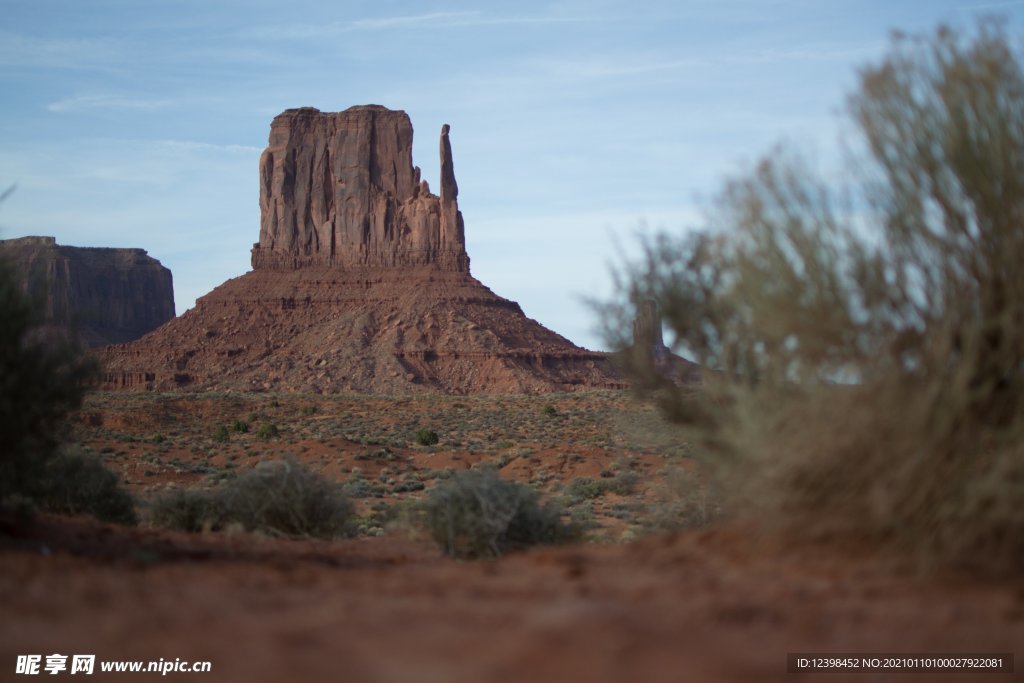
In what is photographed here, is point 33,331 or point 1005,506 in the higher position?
point 33,331

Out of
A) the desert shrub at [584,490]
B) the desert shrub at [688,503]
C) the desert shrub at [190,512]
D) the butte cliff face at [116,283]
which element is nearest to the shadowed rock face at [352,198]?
the butte cliff face at [116,283]

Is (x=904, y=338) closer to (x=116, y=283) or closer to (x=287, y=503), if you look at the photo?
(x=287, y=503)

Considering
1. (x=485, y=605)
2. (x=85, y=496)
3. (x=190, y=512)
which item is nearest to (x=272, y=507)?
(x=190, y=512)

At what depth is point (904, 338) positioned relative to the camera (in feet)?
25.5

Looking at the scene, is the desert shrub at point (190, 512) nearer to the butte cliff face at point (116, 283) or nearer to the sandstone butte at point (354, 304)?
the sandstone butte at point (354, 304)

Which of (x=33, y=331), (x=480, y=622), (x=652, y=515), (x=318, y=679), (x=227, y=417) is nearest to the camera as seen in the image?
(x=318, y=679)

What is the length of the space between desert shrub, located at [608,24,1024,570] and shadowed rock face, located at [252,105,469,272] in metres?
86.4

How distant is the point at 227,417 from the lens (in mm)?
53750

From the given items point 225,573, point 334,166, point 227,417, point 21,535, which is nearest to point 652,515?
point 225,573

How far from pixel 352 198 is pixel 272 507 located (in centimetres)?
8945

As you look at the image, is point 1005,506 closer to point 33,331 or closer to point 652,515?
point 652,515

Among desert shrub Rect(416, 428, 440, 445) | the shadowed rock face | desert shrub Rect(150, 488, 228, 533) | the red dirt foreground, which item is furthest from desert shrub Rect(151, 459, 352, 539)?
the shadowed rock face

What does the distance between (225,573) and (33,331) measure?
4.66m

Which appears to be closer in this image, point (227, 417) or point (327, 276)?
point (227, 417)
